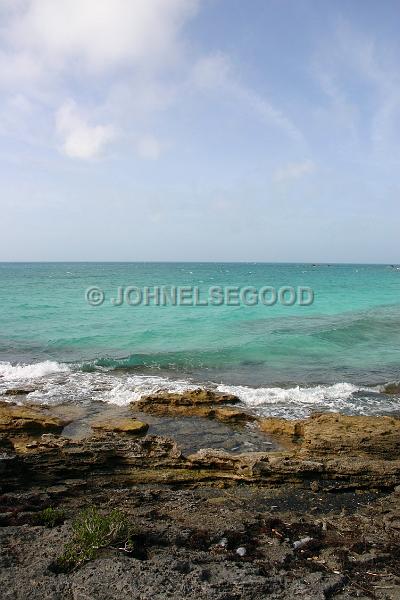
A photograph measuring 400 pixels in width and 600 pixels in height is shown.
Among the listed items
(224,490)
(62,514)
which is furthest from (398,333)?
(62,514)

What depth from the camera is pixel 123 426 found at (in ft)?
39.7

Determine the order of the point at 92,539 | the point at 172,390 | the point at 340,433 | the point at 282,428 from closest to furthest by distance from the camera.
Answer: the point at 92,539 < the point at 340,433 < the point at 282,428 < the point at 172,390

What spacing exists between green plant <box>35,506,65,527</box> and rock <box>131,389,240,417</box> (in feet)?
24.0

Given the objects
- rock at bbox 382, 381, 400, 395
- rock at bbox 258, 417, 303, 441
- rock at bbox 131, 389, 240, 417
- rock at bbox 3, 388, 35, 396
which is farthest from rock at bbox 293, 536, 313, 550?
rock at bbox 3, 388, 35, 396

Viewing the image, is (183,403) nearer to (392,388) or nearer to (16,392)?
(16,392)

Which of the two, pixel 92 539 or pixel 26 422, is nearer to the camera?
pixel 92 539

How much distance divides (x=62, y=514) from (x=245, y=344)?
65.3ft

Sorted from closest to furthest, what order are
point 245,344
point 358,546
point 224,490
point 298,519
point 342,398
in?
point 358,546, point 298,519, point 224,490, point 342,398, point 245,344

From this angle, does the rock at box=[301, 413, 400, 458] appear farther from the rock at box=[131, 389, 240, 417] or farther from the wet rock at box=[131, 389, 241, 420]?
the rock at box=[131, 389, 240, 417]

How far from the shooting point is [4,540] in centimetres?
564

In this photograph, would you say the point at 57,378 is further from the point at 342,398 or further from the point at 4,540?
the point at 4,540

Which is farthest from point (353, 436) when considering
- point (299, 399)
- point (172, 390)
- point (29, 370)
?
point (29, 370)

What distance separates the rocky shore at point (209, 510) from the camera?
5.00 meters

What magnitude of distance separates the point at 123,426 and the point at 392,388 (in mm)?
11273
